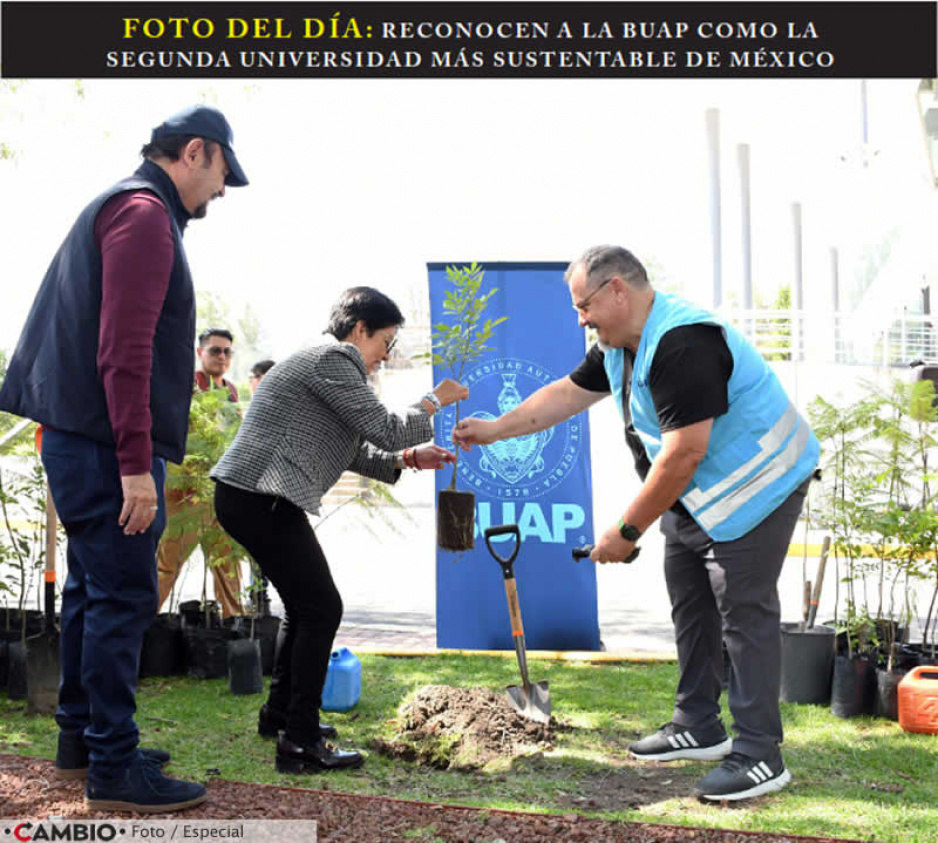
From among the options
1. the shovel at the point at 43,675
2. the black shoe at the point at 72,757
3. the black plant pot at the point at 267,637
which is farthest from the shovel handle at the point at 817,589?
the shovel at the point at 43,675

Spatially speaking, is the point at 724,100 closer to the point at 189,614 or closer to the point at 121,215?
the point at 189,614

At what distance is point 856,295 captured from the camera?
41.4 m

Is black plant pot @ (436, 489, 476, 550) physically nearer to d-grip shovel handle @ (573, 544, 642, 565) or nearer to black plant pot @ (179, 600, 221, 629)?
d-grip shovel handle @ (573, 544, 642, 565)

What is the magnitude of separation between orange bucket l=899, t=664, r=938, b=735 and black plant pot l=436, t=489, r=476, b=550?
6.38 ft

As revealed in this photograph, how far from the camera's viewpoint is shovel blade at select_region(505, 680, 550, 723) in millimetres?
4309

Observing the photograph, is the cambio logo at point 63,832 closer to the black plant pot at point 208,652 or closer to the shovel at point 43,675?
the shovel at point 43,675

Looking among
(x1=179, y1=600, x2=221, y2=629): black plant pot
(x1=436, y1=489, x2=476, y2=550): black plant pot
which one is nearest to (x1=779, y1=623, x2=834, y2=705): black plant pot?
(x1=436, y1=489, x2=476, y2=550): black plant pot

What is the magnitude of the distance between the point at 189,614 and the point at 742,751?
327 centimetres

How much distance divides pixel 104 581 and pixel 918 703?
10.7 ft

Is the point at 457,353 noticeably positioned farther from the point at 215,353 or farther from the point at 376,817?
the point at 376,817

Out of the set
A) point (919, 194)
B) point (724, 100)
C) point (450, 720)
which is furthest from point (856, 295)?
point (450, 720)

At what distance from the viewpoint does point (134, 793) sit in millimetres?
3020

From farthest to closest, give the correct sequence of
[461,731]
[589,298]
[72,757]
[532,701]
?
[532,701], [461,731], [589,298], [72,757]

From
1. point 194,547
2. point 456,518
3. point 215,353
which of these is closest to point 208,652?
point 194,547
